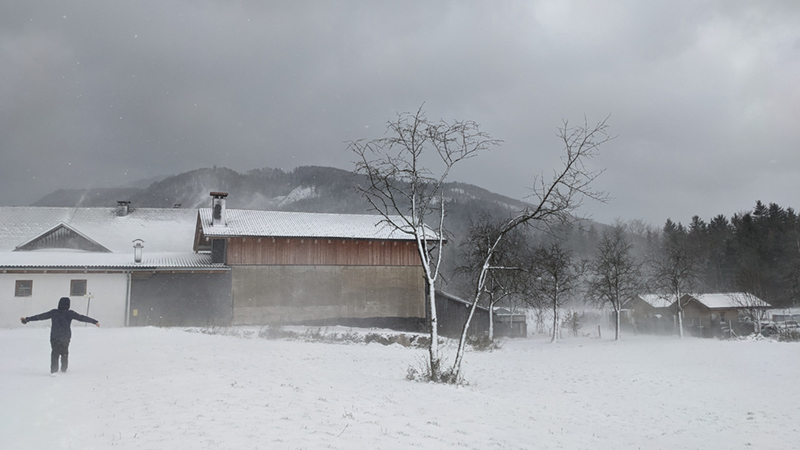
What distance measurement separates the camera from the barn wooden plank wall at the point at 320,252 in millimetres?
33153

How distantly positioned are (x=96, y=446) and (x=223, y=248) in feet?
91.2

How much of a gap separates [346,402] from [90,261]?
26.2 m

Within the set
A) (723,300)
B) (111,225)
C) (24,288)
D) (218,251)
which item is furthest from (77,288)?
(723,300)

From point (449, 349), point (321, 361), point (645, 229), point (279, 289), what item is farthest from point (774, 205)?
point (321, 361)

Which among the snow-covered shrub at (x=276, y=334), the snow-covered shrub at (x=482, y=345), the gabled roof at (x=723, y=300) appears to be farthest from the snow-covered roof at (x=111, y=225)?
the gabled roof at (x=723, y=300)

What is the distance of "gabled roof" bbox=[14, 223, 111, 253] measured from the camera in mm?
34531

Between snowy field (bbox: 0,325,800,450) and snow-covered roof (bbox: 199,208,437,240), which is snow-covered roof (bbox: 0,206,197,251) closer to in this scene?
snow-covered roof (bbox: 199,208,437,240)

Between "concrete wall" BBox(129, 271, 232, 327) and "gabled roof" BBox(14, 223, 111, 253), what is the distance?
684 centimetres

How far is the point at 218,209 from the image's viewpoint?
114ft

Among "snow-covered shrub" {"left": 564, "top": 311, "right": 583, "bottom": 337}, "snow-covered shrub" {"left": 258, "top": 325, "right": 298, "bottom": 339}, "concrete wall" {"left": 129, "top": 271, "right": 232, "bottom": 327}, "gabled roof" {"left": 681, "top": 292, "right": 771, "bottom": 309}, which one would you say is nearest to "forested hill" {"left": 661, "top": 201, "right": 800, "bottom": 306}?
"gabled roof" {"left": 681, "top": 292, "right": 771, "bottom": 309}

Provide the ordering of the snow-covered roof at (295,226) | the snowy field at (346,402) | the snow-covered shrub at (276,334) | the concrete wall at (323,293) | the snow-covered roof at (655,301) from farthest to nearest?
the snow-covered roof at (655,301) < the snow-covered roof at (295,226) < the concrete wall at (323,293) < the snow-covered shrub at (276,334) < the snowy field at (346,402)

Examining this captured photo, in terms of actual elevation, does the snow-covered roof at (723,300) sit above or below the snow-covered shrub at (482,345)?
above

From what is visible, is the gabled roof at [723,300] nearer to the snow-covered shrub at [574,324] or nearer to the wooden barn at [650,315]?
the wooden barn at [650,315]

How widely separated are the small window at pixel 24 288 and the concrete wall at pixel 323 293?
10.7 metres
